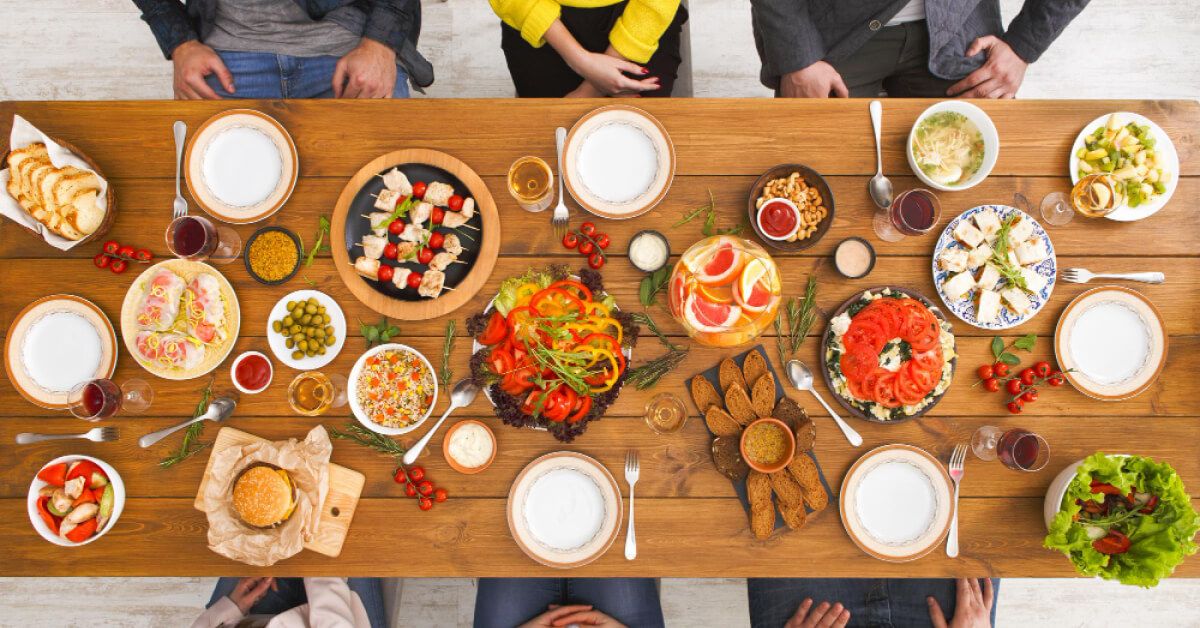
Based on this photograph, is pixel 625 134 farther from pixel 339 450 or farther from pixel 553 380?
pixel 339 450

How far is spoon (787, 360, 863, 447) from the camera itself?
1.81 meters

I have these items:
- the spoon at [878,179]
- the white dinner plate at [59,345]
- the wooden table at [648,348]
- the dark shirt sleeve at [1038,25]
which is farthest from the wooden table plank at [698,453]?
the dark shirt sleeve at [1038,25]

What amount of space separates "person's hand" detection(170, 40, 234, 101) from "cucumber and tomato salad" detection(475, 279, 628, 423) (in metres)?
1.67

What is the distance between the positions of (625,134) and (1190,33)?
11.9ft

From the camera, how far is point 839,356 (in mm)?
1817

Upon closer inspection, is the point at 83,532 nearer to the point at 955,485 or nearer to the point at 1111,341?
the point at 955,485

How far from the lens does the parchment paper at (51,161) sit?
1.80 meters

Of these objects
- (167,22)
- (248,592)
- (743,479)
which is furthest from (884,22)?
(248,592)

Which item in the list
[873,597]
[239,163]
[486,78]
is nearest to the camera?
[239,163]

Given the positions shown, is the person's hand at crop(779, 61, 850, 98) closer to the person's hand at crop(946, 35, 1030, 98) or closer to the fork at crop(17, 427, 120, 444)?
the person's hand at crop(946, 35, 1030, 98)

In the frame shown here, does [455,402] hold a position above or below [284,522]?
above

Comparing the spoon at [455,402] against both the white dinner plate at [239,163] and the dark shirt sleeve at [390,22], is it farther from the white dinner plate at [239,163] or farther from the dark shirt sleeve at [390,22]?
the dark shirt sleeve at [390,22]

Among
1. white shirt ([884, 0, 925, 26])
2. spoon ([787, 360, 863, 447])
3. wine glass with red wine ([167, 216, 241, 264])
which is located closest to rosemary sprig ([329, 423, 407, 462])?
wine glass with red wine ([167, 216, 241, 264])

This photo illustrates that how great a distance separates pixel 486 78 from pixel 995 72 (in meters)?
2.48
